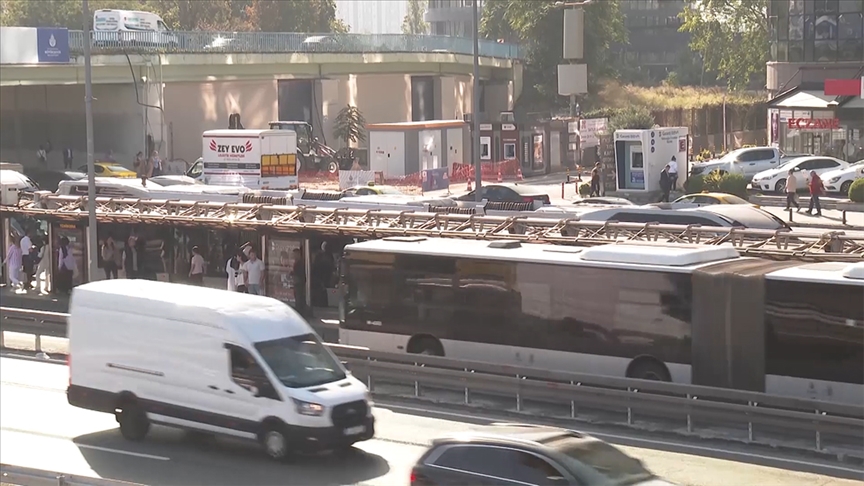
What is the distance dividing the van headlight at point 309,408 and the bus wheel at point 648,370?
5.24 metres

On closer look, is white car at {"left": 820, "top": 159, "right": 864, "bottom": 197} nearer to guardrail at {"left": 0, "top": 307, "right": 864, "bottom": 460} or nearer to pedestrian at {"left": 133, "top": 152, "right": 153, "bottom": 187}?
guardrail at {"left": 0, "top": 307, "right": 864, "bottom": 460}

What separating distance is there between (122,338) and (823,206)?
105 feet

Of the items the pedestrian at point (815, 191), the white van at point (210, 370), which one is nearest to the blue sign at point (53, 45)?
the pedestrian at point (815, 191)

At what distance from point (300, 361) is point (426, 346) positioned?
5104 mm

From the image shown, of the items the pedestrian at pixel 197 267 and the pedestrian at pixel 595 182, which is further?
the pedestrian at pixel 595 182

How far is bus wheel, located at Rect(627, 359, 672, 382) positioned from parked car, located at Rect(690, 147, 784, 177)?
3306 centimetres

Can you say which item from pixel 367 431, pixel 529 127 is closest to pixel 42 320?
pixel 367 431

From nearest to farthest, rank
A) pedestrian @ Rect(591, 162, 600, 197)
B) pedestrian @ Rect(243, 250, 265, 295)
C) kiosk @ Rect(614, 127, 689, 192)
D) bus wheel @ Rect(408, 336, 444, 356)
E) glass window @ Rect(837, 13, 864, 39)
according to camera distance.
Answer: bus wheel @ Rect(408, 336, 444, 356) < pedestrian @ Rect(243, 250, 265, 295) < kiosk @ Rect(614, 127, 689, 192) < pedestrian @ Rect(591, 162, 600, 197) < glass window @ Rect(837, 13, 864, 39)

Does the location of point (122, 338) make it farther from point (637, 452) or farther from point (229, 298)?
point (637, 452)

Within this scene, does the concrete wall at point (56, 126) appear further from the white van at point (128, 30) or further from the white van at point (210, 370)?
the white van at point (210, 370)

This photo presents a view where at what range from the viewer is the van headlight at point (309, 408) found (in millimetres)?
15125

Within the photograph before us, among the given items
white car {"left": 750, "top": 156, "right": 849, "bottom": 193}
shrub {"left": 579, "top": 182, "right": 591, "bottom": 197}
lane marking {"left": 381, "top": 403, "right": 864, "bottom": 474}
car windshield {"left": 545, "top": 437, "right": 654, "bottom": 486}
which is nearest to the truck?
shrub {"left": 579, "top": 182, "right": 591, "bottom": 197}

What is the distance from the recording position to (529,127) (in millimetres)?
61781

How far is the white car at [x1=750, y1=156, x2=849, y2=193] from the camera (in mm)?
46625
